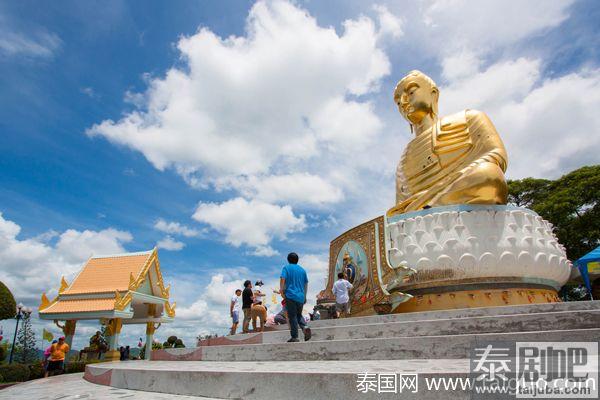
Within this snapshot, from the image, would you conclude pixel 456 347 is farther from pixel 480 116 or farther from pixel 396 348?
pixel 480 116

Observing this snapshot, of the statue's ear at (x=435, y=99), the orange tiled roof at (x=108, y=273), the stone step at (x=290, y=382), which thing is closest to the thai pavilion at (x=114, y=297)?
the orange tiled roof at (x=108, y=273)

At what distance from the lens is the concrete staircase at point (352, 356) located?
3.34m

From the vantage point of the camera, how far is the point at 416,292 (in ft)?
30.8

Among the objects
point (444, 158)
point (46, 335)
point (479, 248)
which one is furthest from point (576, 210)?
point (46, 335)

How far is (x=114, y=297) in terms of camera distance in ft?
49.9

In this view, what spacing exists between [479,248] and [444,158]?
11.0ft

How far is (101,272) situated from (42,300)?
88.2 inches

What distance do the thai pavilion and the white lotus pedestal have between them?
10.6 metres

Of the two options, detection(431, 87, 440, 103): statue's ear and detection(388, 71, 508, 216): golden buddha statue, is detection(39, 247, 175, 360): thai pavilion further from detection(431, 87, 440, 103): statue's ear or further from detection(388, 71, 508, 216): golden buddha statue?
detection(431, 87, 440, 103): statue's ear

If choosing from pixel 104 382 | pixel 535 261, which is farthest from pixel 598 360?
pixel 535 261

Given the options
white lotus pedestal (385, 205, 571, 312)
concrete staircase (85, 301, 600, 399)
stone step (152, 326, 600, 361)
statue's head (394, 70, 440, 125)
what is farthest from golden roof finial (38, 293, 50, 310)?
statue's head (394, 70, 440, 125)

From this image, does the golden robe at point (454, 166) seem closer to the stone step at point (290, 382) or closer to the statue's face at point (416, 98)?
the statue's face at point (416, 98)

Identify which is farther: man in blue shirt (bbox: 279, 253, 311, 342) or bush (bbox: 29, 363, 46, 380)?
bush (bbox: 29, 363, 46, 380)

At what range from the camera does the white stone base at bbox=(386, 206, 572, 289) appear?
8984 millimetres
